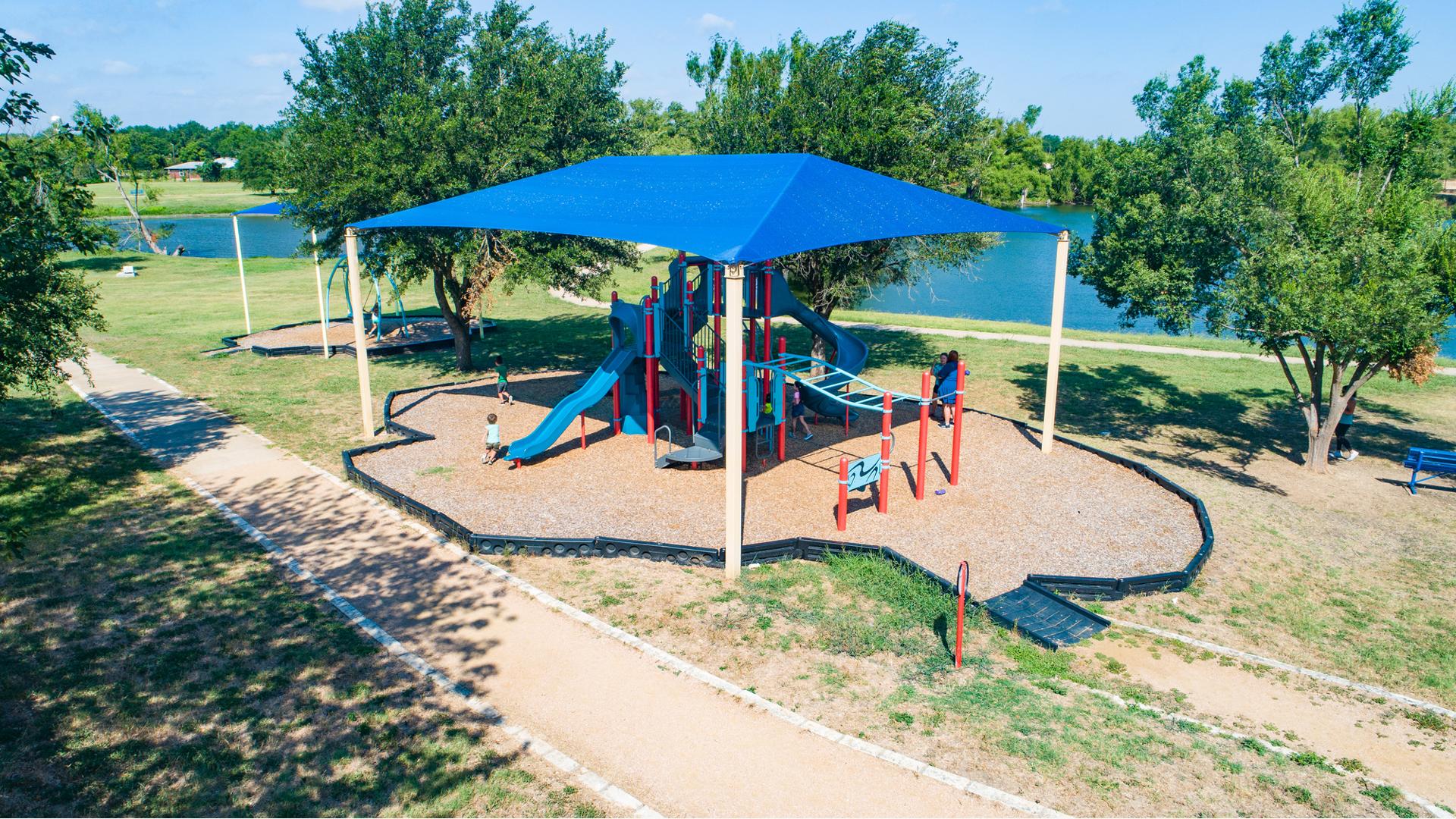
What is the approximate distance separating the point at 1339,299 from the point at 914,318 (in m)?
20.5

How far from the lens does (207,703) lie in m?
8.04

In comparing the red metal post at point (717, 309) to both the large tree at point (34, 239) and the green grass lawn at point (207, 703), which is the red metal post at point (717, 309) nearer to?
the green grass lawn at point (207, 703)

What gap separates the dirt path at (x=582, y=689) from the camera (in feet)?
22.9

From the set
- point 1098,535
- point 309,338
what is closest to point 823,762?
point 1098,535

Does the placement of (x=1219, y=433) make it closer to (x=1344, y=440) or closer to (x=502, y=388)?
(x=1344, y=440)

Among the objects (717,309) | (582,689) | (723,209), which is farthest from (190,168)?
(582,689)

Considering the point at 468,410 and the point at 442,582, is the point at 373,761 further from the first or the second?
the point at 468,410

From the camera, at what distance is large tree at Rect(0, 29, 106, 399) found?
941cm

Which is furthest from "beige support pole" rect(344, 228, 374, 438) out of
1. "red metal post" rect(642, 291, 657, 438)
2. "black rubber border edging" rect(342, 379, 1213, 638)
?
"red metal post" rect(642, 291, 657, 438)

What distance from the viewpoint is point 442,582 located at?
10898 mm

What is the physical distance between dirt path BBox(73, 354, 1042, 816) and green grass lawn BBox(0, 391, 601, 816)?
1.66 ft

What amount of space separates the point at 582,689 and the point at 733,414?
3879 mm

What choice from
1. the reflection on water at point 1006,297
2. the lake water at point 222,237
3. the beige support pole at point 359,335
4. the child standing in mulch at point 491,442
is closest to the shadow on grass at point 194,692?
the child standing in mulch at point 491,442

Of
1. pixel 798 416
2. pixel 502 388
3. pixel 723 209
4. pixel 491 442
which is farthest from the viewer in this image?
pixel 502 388
